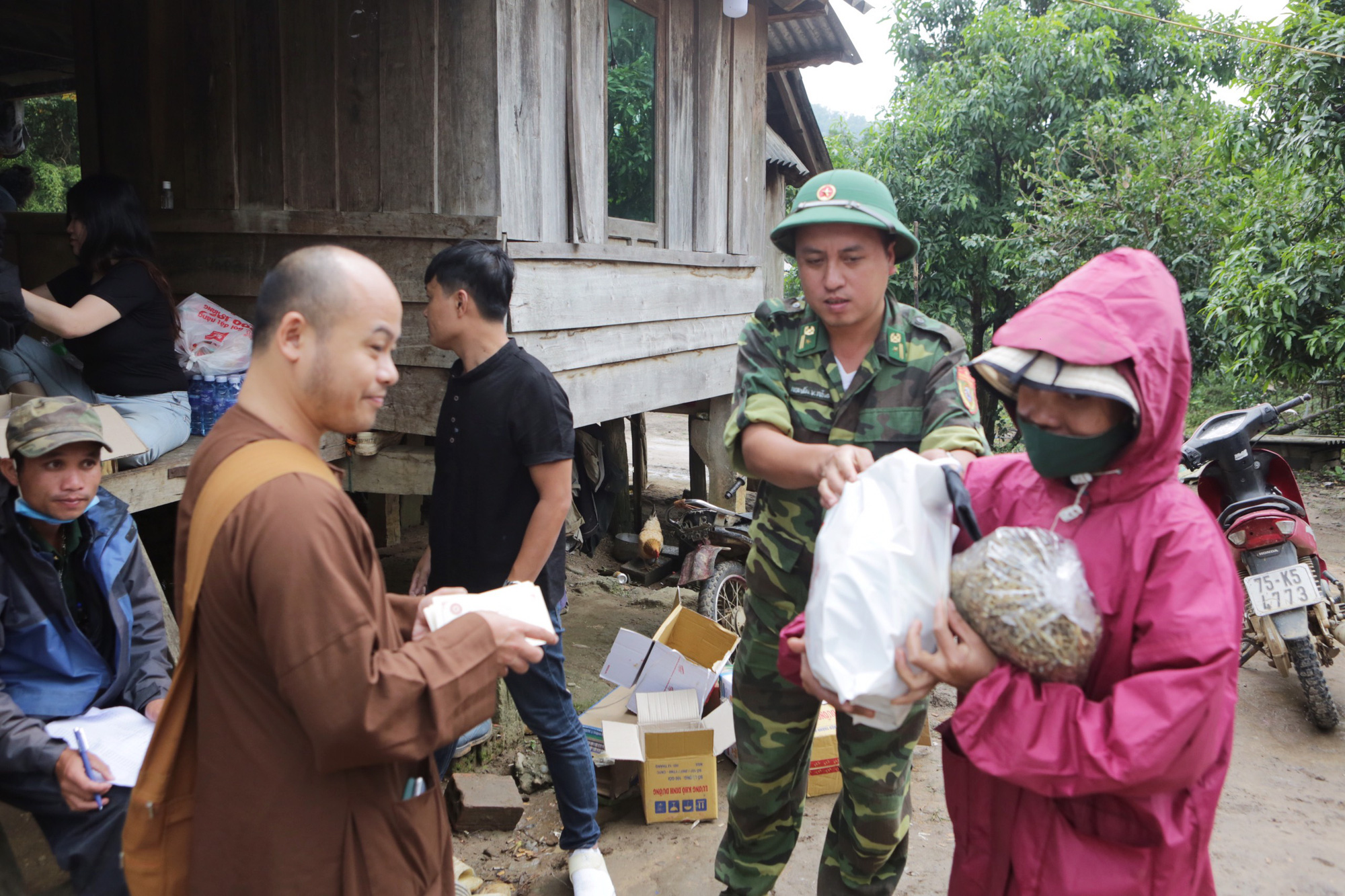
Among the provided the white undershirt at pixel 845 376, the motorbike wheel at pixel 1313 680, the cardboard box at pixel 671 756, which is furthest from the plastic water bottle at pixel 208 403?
the motorbike wheel at pixel 1313 680

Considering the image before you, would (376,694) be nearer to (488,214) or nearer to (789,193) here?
(488,214)

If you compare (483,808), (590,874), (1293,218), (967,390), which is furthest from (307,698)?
(1293,218)

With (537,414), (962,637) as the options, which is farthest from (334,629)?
(537,414)

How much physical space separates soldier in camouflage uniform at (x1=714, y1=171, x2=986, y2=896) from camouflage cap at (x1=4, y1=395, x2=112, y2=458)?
1.90m

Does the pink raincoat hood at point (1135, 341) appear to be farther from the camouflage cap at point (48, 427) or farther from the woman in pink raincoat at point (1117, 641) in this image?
the camouflage cap at point (48, 427)

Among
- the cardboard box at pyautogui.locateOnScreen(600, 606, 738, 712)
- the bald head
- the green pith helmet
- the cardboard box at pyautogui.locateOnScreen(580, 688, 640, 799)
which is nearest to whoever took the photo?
the bald head

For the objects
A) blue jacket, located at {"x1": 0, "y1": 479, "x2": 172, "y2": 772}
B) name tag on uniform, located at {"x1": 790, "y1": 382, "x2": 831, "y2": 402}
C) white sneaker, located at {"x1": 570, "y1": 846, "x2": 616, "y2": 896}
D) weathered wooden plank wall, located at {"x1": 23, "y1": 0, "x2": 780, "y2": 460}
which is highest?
weathered wooden plank wall, located at {"x1": 23, "y1": 0, "x2": 780, "y2": 460}

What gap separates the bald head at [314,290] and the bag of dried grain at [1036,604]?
117cm

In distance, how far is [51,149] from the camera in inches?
494

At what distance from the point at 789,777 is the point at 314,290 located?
189cm

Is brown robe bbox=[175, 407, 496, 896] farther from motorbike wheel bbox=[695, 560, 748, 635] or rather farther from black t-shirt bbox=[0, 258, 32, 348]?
motorbike wheel bbox=[695, 560, 748, 635]

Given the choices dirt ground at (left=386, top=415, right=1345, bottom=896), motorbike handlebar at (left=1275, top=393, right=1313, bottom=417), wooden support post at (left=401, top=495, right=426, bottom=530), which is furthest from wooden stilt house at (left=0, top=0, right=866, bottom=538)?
motorbike handlebar at (left=1275, top=393, right=1313, bottom=417)

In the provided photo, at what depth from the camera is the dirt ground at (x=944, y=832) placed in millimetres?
3453

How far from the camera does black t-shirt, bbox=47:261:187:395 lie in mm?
3775
